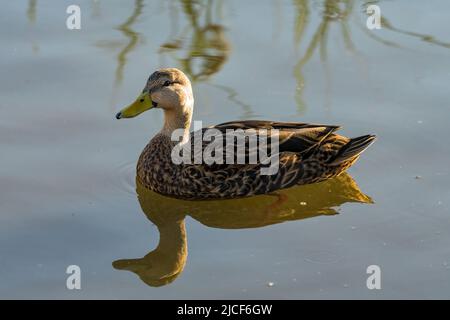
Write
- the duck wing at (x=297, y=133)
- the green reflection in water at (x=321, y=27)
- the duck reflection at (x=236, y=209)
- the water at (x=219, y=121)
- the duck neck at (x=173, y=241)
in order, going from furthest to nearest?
the green reflection in water at (x=321, y=27)
the duck wing at (x=297, y=133)
the duck reflection at (x=236, y=209)
the duck neck at (x=173, y=241)
the water at (x=219, y=121)

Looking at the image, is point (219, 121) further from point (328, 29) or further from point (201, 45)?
point (328, 29)

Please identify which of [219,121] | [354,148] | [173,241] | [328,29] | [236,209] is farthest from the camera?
[328,29]

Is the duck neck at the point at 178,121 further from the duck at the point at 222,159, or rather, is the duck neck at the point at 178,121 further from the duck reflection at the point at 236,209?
the duck reflection at the point at 236,209

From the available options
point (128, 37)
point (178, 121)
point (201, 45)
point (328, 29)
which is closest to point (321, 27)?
point (328, 29)

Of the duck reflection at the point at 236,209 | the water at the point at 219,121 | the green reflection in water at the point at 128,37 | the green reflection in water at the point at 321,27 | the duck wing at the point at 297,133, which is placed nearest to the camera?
the water at the point at 219,121

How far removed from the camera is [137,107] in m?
10.6

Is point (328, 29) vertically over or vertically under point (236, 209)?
over

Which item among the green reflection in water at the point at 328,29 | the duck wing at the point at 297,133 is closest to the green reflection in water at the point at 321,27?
the green reflection in water at the point at 328,29

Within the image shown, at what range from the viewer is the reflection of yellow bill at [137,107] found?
34.5 ft

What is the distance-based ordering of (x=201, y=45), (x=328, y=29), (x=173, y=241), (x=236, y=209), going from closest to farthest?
(x=173, y=241), (x=236, y=209), (x=201, y=45), (x=328, y=29)

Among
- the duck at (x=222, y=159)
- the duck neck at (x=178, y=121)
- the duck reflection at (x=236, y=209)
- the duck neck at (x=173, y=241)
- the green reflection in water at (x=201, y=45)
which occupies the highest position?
the green reflection in water at (x=201, y=45)

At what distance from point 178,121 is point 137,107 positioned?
52 centimetres

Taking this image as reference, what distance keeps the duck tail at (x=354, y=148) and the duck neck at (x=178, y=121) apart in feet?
Result: 4.82

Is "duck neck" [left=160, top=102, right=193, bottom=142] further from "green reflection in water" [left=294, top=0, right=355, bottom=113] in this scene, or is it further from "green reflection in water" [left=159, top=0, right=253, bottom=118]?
"green reflection in water" [left=294, top=0, right=355, bottom=113]
